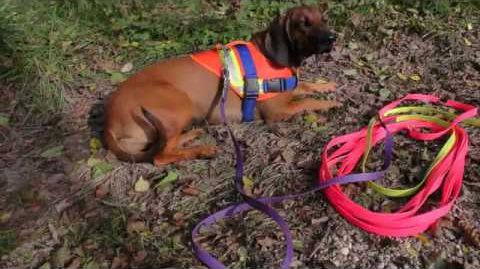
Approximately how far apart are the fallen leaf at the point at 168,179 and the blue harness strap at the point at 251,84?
0.83 metres

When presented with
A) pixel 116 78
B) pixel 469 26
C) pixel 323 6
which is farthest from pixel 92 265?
pixel 469 26

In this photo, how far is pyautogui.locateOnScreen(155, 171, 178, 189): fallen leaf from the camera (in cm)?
352

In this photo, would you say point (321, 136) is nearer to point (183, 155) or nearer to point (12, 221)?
point (183, 155)

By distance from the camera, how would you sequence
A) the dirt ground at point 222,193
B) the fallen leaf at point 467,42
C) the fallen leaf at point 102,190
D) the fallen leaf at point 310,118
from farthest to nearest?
the fallen leaf at point 467,42
the fallen leaf at point 310,118
the fallen leaf at point 102,190
the dirt ground at point 222,193

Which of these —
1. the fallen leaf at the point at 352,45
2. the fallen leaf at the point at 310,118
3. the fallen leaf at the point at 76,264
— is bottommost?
the fallen leaf at the point at 76,264

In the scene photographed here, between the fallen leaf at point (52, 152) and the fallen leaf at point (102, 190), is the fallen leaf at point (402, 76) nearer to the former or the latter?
the fallen leaf at point (102, 190)

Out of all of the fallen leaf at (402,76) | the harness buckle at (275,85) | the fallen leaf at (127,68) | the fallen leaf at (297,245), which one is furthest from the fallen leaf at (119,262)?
the fallen leaf at (402,76)

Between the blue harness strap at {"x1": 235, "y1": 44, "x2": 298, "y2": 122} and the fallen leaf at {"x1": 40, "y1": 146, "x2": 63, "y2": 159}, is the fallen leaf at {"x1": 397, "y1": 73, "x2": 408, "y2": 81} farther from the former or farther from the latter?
the fallen leaf at {"x1": 40, "y1": 146, "x2": 63, "y2": 159}

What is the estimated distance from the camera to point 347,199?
2.99 metres

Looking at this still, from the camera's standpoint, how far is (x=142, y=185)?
3551mm

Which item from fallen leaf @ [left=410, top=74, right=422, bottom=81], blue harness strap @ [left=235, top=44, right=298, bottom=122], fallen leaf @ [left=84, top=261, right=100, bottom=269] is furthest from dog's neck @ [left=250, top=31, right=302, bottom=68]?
fallen leaf @ [left=84, top=261, right=100, bottom=269]

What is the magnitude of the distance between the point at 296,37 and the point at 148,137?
1.35 meters

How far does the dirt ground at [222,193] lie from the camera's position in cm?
290

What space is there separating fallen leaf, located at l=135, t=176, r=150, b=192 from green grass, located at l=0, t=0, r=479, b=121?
4.80 feet
